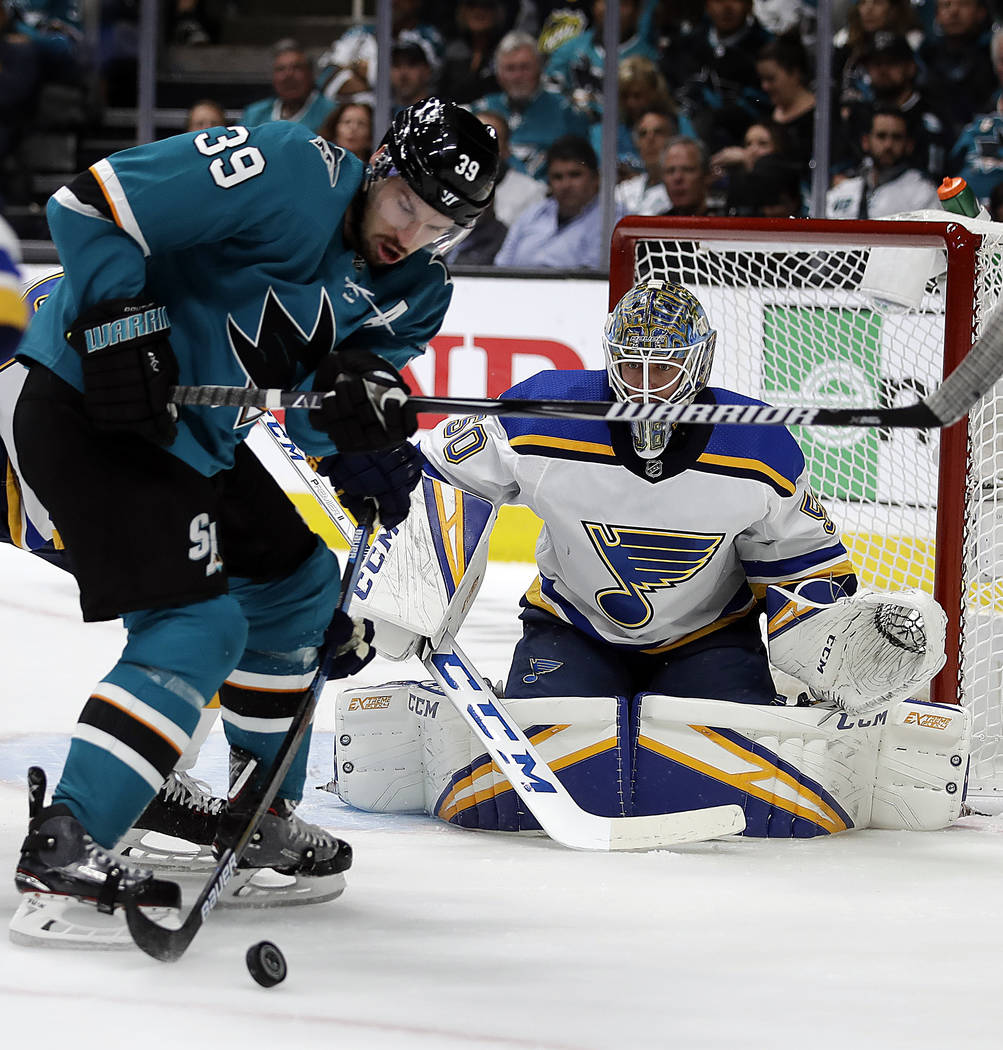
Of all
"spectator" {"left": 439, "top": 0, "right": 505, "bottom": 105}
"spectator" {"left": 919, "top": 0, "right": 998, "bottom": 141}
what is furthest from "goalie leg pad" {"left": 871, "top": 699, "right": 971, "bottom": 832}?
"spectator" {"left": 439, "top": 0, "right": 505, "bottom": 105}

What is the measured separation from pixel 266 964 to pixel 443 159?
92 centimetres

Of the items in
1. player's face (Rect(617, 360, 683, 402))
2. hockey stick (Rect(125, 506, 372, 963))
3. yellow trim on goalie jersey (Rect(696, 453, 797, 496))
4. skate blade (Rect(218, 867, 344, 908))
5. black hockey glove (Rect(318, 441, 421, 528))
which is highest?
player's face (Rect(617, 360, 683, 402))

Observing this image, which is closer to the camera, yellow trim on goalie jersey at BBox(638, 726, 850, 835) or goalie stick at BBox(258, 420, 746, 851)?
goalie stick at BBox(258, 420, 746, 851)

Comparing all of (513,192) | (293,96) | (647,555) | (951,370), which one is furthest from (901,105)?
(647,555)

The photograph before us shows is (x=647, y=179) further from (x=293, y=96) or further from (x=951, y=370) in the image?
(x=951, y=370)

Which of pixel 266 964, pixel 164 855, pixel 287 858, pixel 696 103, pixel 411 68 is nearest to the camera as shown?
pixel 266 964

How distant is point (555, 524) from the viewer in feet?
8.58

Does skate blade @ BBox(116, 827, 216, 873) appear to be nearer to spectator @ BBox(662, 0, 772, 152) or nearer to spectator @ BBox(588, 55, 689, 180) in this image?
spectator @ BBox(588, 55, 689, 180)

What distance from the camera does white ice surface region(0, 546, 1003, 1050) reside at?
1.59m

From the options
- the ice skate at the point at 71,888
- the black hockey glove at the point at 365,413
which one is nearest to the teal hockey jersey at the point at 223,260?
the black hockey glove at the point at 365,413

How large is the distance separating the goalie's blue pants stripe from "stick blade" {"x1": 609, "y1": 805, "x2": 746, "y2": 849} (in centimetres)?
27

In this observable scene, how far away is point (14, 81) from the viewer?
621cm

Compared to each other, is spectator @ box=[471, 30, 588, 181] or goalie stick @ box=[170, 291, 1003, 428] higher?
spectator @ box=[471, 30, 588, 181]

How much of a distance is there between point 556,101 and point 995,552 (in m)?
3.26
